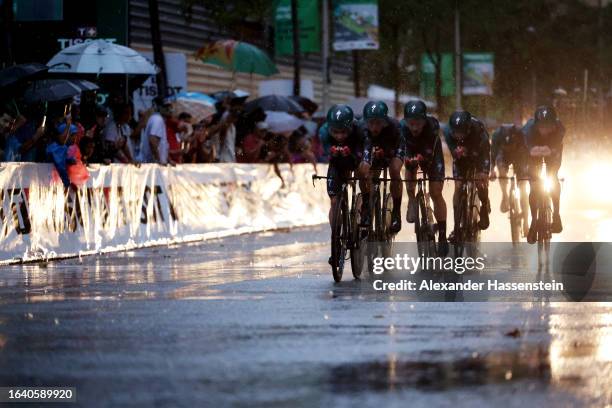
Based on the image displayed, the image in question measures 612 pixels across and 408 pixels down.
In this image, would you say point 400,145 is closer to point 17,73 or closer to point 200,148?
point 17,73

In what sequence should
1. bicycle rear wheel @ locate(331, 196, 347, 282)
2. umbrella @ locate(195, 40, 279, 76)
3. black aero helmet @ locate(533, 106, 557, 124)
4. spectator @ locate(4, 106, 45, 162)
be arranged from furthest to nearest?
umbrella @ locate(195, 40, 279, 76) < spectator @ locate(4, 106, 45, 162) < black aero helmet @ locate(533, 106, 557, 124) < bicycle rear wheel @ locate(331, 196, 347, 282)

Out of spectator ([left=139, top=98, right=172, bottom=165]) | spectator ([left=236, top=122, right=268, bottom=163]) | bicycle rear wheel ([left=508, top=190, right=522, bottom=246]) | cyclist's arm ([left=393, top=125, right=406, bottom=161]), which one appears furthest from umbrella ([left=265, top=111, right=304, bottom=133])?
cyclist's arm ([left=393, top=125, right=406, bottom=161])

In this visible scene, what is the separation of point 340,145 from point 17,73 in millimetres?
6178

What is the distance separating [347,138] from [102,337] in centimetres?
609

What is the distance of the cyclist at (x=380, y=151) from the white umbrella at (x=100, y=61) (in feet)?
24.1

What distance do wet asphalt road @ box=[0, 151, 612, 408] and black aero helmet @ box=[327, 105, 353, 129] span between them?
1.59 metres

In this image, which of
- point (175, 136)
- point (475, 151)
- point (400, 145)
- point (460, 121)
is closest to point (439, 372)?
point (400, 145)

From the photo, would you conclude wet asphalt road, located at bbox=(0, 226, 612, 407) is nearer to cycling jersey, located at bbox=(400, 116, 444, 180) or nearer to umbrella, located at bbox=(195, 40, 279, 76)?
cycling jersey, located at bbox=(400, 116, 444, 180)

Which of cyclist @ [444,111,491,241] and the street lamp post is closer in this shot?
cyclist @ [444,111,491,241]

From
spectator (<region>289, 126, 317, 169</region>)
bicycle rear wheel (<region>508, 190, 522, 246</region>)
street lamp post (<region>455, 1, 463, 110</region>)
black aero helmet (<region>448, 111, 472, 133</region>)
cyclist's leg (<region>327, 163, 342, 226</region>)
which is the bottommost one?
bicycle rear wheel (<region>508, 190, 522, 246</region>)

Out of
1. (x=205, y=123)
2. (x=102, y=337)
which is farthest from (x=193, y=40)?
(x=102, y=337)

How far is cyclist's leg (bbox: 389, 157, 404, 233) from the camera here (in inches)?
725

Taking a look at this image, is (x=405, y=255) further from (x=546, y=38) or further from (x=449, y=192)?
(x=546, y=38)

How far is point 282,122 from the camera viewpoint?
3353 centimetres
